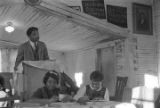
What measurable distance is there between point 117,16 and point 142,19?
0.51 meters

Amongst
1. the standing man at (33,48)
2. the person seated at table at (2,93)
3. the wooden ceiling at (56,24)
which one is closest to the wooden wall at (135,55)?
the wooden ceiling at (56,24)

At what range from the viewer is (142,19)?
518 cm

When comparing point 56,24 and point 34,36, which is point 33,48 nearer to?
point 34,36

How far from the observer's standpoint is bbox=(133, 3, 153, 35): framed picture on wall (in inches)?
201

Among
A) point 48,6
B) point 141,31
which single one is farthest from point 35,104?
point 141,31

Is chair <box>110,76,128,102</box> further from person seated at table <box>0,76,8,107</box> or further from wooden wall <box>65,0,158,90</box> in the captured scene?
person seated at table <box>0,76,8,107</box>

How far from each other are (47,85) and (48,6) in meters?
1.80

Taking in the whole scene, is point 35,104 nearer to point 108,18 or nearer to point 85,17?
point 85,17

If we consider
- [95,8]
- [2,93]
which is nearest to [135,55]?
[95,8]

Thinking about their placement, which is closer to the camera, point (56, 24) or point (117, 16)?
point (56, 24)

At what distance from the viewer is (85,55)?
5777mm

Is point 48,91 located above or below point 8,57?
below

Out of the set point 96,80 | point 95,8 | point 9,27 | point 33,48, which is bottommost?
point 96,80

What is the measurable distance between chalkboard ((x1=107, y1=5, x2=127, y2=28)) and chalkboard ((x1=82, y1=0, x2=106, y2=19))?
113 millimetres
